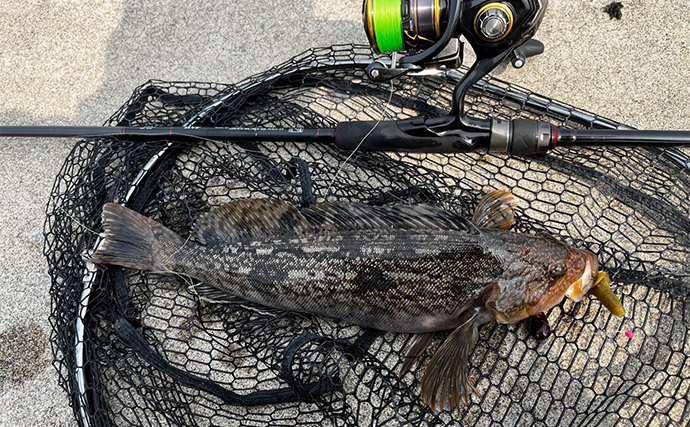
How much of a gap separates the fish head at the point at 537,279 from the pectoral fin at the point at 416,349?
0.42 m

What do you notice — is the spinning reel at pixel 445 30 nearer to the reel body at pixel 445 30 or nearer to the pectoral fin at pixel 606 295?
the reel body at pixel 445 30

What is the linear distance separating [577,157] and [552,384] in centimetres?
148

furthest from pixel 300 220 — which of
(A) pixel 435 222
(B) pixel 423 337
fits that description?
(B) pixel 423 337

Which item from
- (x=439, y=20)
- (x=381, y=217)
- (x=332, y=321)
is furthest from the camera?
(x=332, y=321)

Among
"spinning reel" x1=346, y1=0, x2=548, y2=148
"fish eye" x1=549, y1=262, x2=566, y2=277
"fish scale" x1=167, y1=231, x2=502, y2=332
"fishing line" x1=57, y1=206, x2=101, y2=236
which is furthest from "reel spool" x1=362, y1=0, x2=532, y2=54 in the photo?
"fishing line" x1=57, y1=206, x2=101, y2=236

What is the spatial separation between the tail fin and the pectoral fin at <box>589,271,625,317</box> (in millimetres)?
2389

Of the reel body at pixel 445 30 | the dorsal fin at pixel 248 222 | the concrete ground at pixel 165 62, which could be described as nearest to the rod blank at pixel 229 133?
the dorsal fin at pixel 248 222

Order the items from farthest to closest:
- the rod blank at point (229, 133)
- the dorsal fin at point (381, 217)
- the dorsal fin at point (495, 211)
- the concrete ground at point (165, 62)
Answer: the concrete ground at point (165, 62) < the rod blank at point (229, 133) < the dorsal fin at point (495, 211) < the dorsal fin at point (381, 217)

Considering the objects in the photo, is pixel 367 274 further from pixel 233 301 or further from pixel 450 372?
pixel 233 301

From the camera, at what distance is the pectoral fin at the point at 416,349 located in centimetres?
321

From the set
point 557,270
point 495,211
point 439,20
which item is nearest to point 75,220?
point 439,20

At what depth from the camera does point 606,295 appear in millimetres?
3014

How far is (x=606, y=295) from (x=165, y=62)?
361cm

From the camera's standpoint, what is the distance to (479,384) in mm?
3303
